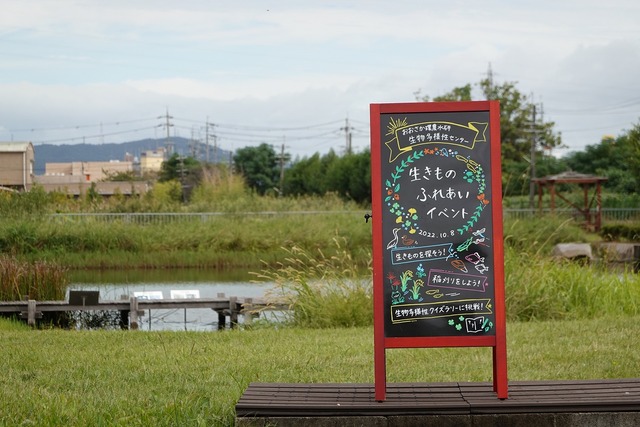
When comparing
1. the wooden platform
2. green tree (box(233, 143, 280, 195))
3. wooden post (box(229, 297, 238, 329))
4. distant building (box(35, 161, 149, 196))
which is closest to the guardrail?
distant building (box(35, 161, 149, 196))

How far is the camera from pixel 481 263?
6.28 m

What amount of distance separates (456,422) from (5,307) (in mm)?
11362

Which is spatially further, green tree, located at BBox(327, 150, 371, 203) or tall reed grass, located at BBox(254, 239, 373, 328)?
green tree, located at BBox(327, 150, 371, 203)

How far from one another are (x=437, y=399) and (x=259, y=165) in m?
65.2

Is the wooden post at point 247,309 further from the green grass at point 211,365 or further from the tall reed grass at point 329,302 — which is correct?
the green grass at point 211,365

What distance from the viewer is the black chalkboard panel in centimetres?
626

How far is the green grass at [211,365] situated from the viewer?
6586 mm

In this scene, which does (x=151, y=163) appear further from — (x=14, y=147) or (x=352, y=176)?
(x=352, y=176)

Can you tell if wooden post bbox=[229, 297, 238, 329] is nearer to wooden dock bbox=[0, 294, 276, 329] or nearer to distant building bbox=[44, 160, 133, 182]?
wooden dock bbox=[0, 294, 276, 329]

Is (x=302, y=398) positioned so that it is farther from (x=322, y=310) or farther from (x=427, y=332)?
(x=322, y=310)

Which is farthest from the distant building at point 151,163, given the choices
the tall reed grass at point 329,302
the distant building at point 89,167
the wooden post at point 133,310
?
the tall reed grass at point 329,302

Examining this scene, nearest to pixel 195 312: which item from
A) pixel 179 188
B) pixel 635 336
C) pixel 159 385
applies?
pixel 635 336

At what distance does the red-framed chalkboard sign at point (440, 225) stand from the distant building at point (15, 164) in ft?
222

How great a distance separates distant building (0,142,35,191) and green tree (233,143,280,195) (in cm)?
1521
